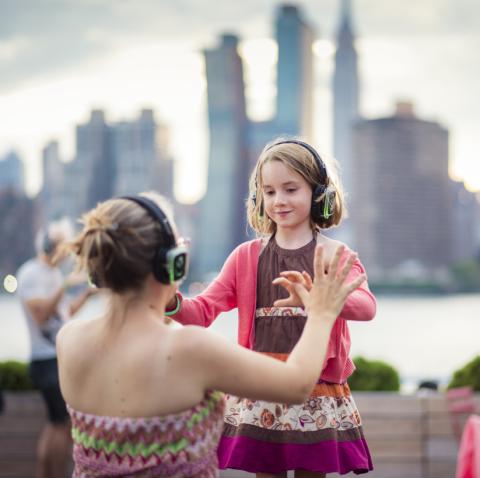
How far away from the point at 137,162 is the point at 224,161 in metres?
12.7

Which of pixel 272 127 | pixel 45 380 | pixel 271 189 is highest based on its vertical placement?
pixel 272 127

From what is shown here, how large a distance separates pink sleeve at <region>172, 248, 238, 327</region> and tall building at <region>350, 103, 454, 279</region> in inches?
1888

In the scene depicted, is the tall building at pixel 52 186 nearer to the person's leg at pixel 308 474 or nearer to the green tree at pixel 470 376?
the green tree at pixel 470 376

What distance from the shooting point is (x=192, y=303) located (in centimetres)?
181

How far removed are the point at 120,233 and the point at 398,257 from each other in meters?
49.7

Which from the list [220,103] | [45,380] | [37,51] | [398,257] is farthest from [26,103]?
[45,380]

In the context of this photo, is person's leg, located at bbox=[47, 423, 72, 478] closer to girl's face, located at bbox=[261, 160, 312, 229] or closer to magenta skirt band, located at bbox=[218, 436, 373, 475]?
magenta skirt band, located at bbox=[218, 436, 373, 475]

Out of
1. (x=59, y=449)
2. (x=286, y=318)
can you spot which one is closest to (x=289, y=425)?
(x=286, y=318)

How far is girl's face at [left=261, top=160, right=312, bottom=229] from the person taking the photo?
6.06 ft

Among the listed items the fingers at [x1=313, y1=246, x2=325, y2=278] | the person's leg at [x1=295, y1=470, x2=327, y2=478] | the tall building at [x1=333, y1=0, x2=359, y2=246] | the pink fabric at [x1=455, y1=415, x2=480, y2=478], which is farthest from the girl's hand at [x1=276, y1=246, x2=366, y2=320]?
the tall building at [x1=333, y1=0, x2=359, y2=246]

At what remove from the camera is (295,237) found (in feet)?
6.30

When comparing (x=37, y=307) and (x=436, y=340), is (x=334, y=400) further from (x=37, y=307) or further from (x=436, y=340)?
(x=436, y=340)

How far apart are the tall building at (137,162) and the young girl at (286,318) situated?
47.7 meters

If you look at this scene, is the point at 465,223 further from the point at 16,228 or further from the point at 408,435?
the point at 408,435
